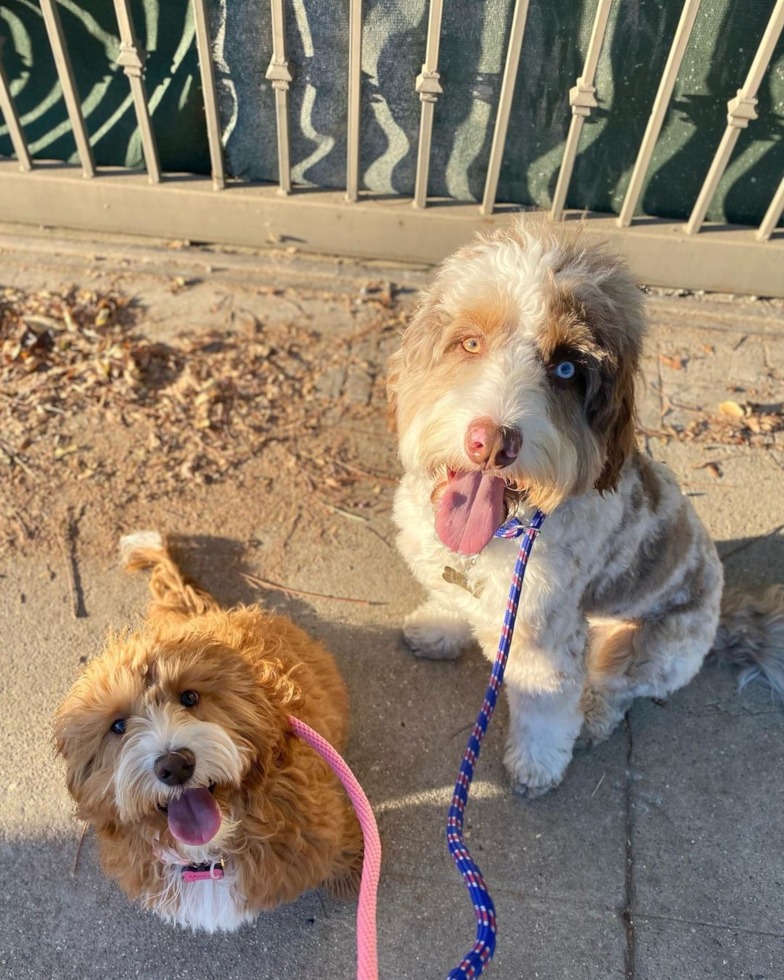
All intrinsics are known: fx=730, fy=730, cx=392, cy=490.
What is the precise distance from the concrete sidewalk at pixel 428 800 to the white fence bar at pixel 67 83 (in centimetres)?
248

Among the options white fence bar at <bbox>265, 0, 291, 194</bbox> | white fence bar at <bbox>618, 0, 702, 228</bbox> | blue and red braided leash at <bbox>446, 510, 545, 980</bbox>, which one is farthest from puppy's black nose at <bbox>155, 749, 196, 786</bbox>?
white fence bar at <bbox>618, 0, 702, 228</bbox>

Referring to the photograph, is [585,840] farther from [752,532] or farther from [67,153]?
[67,153]

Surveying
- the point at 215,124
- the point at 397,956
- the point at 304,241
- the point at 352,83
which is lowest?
the point at 397,956

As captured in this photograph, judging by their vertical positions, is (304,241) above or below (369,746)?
above

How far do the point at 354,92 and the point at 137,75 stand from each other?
4.21 feet

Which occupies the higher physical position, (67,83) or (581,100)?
(581,100)

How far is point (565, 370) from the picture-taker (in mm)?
2178

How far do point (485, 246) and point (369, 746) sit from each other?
84.4 inches

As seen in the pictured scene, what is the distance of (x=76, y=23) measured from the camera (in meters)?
4.47

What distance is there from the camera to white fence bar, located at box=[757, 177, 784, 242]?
4.50 meters

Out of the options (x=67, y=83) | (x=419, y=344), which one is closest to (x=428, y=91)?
(x=67, y=83)

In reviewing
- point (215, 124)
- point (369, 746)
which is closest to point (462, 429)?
point (369, 746)

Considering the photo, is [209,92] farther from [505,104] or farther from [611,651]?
[611,651]

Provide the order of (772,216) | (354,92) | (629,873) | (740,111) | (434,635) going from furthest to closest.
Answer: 1. (772,216)
2. (354,92)
3. (740,111)
4. (434,635)
5. (629,873)
